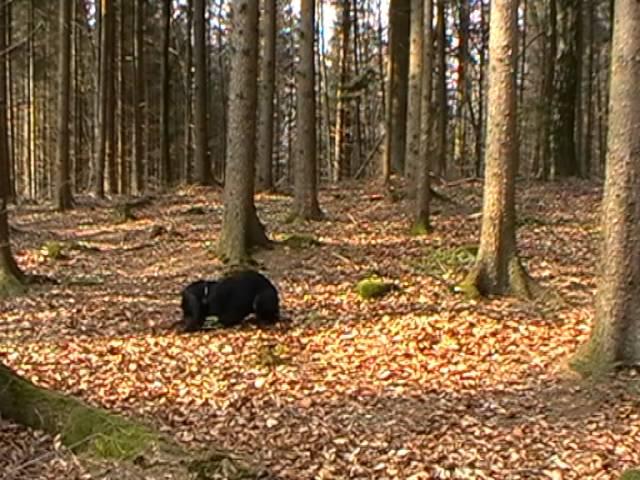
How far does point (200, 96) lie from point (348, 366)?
18194 millimetres

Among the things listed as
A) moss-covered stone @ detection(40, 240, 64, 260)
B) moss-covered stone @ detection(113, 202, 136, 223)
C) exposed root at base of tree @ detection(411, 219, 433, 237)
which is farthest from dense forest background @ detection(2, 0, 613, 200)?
exposed root at base of tree @ detection(411, 219, 433, 237)

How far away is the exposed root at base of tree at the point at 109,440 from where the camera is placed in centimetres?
539

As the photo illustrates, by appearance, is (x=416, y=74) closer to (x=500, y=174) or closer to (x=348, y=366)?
(x=500, y=174)

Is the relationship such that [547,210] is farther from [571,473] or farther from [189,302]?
[571,473]

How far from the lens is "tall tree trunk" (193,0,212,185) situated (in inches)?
950

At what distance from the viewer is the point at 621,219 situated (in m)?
6.79

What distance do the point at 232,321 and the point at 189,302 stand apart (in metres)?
0.61

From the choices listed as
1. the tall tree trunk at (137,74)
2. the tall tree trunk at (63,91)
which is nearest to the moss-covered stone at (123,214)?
the tall tree trunk at (63,91)

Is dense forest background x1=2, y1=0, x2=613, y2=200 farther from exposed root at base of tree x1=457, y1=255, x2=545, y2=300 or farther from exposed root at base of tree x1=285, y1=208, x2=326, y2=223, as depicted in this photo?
exposed root at base of tree x1=457, y1=255, x2=545, y2=300

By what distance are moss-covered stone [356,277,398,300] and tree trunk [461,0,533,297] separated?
1.17 meters

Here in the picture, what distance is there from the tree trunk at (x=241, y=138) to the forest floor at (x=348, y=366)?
582mm

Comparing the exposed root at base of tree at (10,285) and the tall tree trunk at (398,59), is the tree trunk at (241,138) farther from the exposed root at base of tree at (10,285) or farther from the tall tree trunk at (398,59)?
the tall tree trunk at (398,59)

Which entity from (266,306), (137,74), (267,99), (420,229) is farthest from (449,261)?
(137,74)

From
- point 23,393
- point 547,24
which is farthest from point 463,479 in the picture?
point 547,24
